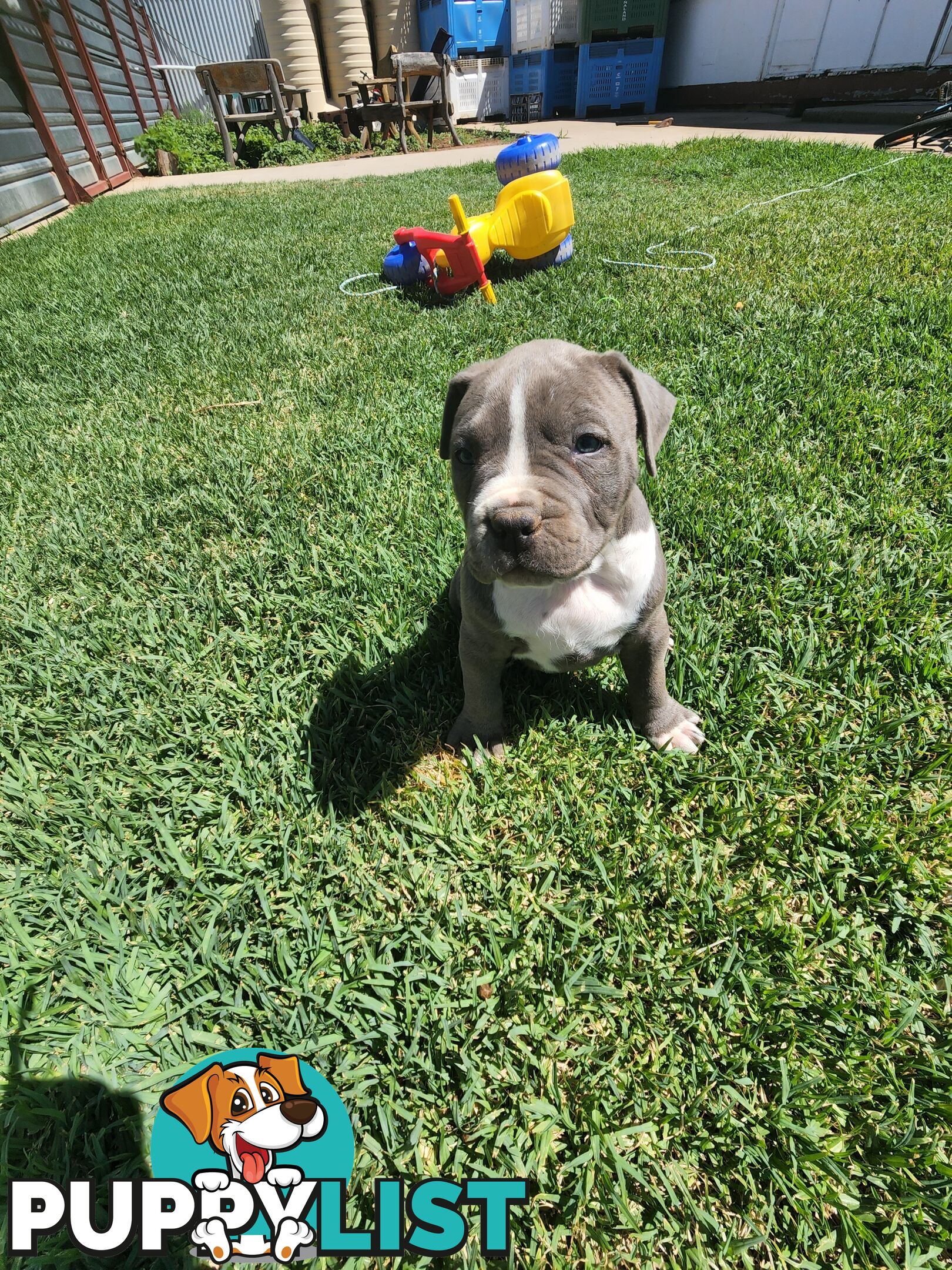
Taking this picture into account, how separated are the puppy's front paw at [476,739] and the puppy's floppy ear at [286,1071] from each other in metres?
1.07

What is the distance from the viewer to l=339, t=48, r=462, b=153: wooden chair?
51.1ft

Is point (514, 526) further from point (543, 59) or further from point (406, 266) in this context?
point (543, 59)

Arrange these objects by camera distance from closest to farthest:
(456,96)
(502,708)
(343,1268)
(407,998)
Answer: (343,1268) < (407,998) < (502,708) < (456,96)

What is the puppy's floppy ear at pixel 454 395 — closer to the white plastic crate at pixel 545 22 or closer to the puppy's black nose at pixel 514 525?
the puppy's black nose at pixel 514 525

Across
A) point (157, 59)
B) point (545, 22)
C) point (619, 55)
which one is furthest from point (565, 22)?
point (157, 59)

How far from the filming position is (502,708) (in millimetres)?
2490

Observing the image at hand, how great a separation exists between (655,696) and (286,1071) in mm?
1595

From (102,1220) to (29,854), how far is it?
1.17 meters

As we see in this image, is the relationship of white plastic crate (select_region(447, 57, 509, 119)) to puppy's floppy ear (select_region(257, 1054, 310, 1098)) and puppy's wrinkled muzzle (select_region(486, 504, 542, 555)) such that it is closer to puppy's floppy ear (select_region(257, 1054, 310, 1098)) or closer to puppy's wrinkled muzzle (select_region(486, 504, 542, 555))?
puppy's wrinkled muzzle (select_region(486, 504, 542, 555))

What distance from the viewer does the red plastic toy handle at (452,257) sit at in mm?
5742

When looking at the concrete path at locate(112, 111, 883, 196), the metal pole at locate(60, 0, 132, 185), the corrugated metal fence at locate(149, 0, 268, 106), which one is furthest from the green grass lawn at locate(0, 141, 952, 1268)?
the corrugated metal fence at locate(149, 0, 268, 106)

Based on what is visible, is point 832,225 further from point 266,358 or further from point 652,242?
point 266,358

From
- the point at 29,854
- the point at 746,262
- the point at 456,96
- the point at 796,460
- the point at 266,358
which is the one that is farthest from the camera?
the point at 456,96

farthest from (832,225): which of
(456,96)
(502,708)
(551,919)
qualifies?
(456,96)
